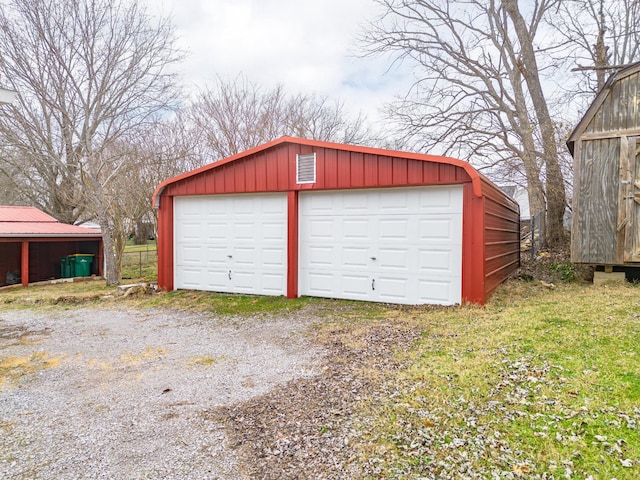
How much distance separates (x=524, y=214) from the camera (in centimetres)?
2447

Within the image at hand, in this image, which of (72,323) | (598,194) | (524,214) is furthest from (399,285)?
(524,214)

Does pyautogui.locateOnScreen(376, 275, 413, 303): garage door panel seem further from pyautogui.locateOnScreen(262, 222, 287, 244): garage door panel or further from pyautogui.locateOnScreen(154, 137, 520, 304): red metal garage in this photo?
pyautogui.locateOnScreen(262, 222, 287, 244): garage door panel

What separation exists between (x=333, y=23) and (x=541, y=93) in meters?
6.81

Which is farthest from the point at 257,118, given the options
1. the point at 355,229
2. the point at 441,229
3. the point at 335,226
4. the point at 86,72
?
the point at 441,229

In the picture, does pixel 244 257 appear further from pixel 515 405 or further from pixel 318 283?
pixel 515 405

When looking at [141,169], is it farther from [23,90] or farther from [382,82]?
[382,82]

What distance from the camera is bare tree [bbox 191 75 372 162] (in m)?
15.7

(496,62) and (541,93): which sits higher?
(496,62)

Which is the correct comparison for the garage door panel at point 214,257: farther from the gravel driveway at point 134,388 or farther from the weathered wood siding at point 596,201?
the weathered wood siding at point 596,201

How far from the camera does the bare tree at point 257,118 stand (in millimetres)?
15711

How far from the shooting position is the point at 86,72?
386 inches

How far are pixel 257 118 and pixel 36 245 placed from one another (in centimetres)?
921

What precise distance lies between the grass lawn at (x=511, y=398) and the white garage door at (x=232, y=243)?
101 inches

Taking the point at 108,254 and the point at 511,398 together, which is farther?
the point at 108,254
